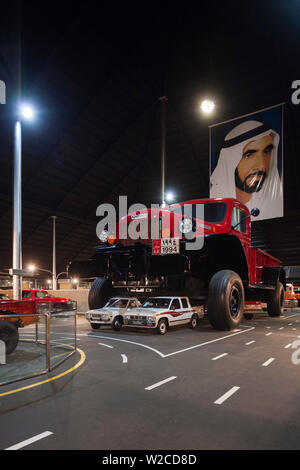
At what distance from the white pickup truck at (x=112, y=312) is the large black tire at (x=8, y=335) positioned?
4.27m

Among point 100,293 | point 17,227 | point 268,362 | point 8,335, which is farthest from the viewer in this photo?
point 100,293

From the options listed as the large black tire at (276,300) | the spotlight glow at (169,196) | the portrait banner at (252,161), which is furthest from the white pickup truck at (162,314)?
the spotlight glow at (169,196)

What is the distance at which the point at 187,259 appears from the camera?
9.91 metres

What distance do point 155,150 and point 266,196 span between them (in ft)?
51.0

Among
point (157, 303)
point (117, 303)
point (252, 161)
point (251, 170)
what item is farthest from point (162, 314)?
point (252, 161)

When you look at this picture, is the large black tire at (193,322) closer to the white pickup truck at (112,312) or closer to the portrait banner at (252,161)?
the white pickup truck at (112,312)

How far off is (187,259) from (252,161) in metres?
11.8

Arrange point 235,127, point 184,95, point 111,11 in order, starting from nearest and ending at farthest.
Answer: point 111,11 → point 235,127 → point 184,95

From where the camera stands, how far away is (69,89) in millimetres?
21094

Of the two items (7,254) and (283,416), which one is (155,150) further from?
(283,416)

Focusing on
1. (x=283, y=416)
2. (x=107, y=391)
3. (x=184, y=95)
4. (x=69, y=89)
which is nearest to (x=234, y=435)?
(x=283, y=416)

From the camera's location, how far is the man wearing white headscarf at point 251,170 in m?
18.6

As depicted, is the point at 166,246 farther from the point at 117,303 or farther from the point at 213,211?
the point at 117,303

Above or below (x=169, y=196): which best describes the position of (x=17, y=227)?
below
